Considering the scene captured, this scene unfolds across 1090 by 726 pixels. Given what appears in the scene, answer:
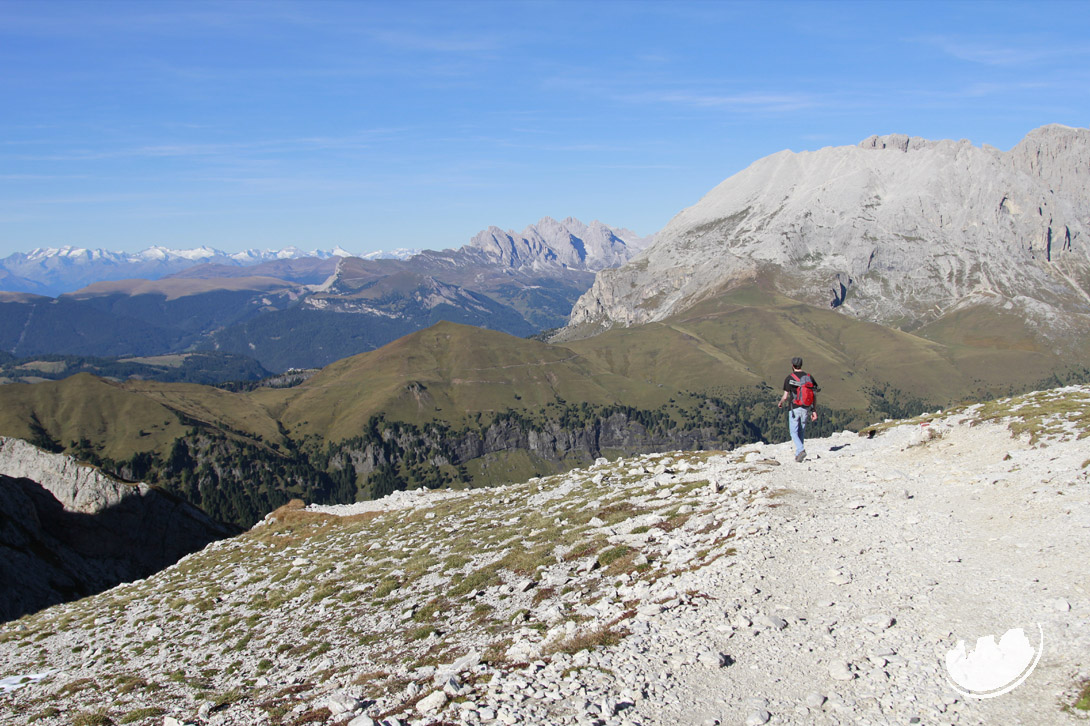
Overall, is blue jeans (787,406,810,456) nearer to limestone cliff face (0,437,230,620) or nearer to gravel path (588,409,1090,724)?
gravel path (588,409,1090,724)

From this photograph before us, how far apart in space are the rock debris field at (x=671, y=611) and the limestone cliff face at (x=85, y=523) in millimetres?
52086

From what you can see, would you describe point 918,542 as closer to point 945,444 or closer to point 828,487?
point 828,487

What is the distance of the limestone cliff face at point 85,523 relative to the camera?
265 feet

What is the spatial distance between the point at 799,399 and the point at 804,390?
566mm

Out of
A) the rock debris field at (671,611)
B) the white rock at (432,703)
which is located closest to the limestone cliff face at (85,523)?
the rock debris field at (671,611)

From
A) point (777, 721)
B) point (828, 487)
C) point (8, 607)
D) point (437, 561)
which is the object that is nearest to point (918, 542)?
point (828, 487)

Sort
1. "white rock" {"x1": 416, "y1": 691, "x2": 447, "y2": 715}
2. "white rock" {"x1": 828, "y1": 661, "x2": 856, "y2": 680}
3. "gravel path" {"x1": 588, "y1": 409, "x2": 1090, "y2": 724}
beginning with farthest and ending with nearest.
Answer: "white rock" {"x1": 416, "y1": 691, "x2": 447, "y2": 715} < "white rock" {"x1": 828, "y1": 661, "x2": 856, "y2": 680} < "gravel path" {"x1": 588, "y1": 409, "x2": 1090, "y2": 724}

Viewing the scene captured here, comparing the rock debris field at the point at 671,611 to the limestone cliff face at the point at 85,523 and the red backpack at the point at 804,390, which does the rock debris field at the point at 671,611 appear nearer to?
the red backpack at the point at 804,390

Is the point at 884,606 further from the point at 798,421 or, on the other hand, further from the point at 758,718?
the point at 798,421

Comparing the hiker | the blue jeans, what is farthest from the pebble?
the blue jeans

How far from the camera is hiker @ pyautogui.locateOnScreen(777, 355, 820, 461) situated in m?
32.2

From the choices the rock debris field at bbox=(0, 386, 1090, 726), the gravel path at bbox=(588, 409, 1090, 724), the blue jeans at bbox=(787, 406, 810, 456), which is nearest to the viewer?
the gravel path at bbox=(588, 409, 1090, 724)

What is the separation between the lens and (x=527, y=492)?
44.9 meters

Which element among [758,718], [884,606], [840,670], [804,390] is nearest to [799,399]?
[804,390]
